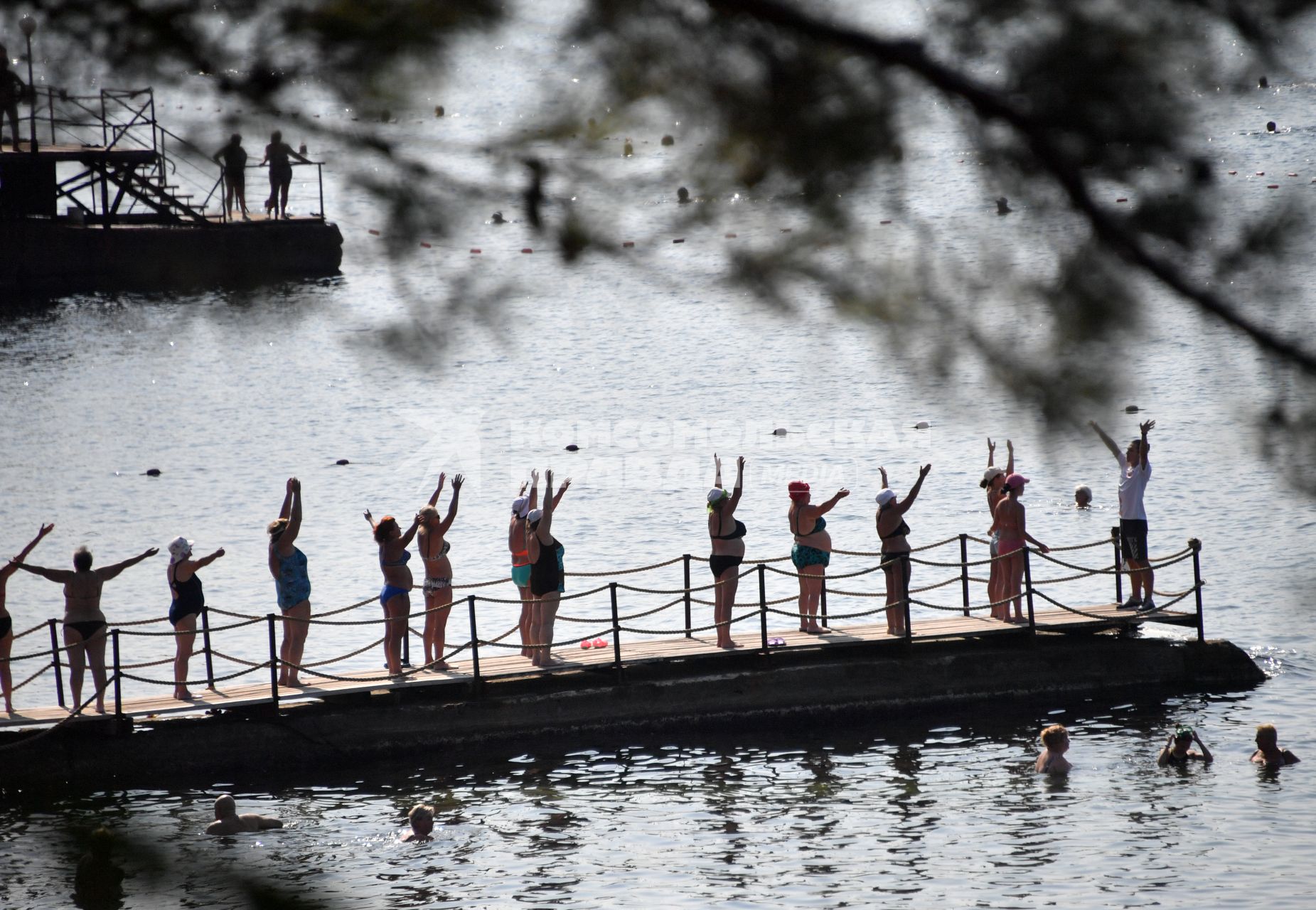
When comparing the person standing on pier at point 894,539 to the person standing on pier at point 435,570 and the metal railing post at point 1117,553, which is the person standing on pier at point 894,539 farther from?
the person standing on pier at point 435,570

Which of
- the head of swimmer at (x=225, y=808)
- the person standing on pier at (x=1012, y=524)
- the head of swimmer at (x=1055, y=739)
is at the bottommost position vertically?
the head of swimmer at (x=1055, y=739)

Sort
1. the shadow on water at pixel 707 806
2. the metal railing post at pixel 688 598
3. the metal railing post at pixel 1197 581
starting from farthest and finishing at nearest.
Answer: the metal railing post at pixel 1197 581 → the metal railing post at pixel 688 598 → the shadow on water at pixel 707 806

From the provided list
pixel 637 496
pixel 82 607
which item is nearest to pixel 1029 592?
pixel 82 607

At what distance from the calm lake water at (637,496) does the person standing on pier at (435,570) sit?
1.31 meters

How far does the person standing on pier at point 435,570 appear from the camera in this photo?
1498 cm

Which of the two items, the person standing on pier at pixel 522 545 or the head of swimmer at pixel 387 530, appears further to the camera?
the person standing on pier at pixel 522 545

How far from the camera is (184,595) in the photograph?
15.0 meters

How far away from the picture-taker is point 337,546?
28.8 metres

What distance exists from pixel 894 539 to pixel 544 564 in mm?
3562

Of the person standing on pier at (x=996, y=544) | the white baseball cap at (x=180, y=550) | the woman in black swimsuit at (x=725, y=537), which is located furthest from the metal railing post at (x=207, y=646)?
the person standing on pier at (x=996, y=544)

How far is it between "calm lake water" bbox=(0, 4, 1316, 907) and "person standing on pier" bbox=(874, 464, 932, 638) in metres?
1.64

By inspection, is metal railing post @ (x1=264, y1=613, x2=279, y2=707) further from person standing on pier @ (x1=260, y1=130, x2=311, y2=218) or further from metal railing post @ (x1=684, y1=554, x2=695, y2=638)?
person standing on pier @ (x1=260, y1=130, x2=311, y2=218)

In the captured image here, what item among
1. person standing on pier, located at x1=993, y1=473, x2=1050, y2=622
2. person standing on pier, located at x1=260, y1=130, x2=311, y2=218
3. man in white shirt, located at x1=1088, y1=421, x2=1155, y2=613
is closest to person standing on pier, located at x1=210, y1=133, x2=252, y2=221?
person standing on pier, located at x1=260, y1=130, x2=311, y2=218

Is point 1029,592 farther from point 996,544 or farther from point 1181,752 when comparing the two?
point 1181,752
